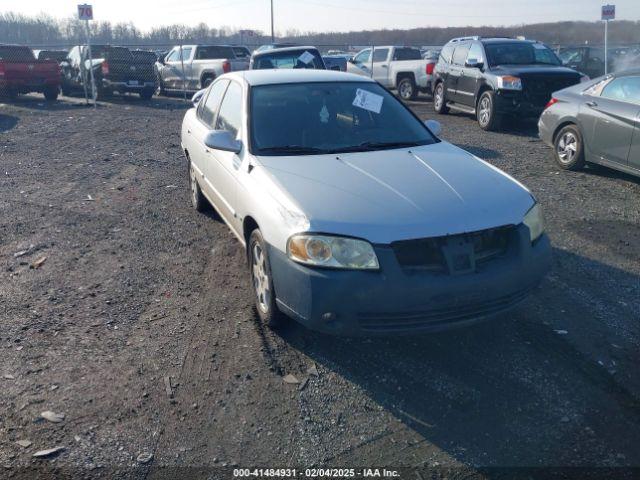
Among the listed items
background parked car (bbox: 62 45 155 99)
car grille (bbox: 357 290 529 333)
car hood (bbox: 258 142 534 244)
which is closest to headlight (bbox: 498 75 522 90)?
car hood (bbox: 258 142 534 244)

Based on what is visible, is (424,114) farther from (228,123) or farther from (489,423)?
(489,423)

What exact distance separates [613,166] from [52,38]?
4317 centimetres

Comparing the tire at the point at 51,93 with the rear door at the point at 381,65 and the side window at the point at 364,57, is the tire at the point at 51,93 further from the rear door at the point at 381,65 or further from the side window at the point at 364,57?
the rear door at the point at 381,65

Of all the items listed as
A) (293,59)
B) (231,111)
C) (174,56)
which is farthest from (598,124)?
(174,56)

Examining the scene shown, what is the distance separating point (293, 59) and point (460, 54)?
388 cm

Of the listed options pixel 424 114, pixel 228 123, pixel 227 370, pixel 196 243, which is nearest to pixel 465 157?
pixel 228 123

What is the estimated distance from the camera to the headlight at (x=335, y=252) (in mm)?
3600

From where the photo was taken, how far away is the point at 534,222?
13.6ft

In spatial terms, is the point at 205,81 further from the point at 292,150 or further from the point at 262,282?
the point at 262,282

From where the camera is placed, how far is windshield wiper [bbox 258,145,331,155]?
476cm

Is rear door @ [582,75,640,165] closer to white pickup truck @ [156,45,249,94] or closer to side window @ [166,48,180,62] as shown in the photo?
white pickup truck @ [156,45,249,94]

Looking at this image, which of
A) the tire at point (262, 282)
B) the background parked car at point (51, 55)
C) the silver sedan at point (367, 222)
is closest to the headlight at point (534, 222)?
the silver sedan at point (367, 222)

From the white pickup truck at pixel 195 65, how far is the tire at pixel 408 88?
5.07m

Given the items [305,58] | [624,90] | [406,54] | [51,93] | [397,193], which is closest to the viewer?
[397,193]
